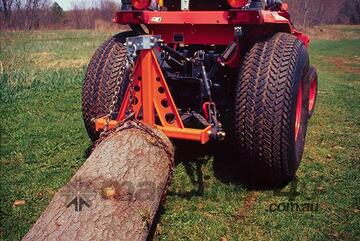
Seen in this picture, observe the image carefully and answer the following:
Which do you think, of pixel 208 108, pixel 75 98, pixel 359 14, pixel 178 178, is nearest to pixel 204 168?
pixel 178 178

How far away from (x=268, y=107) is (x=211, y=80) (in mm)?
936

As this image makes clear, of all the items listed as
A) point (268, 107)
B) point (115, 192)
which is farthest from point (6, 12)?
point (115, 192)

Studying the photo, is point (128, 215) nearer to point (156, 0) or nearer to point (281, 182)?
point (281, 182)

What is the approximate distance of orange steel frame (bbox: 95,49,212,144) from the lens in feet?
10.7

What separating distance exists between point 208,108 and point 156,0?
5.05 feet

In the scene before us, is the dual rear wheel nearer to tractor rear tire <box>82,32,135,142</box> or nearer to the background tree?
tractor rear tire <box>82,32,135,142</box>

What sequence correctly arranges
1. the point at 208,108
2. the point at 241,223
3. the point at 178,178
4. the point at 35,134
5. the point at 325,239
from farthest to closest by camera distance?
the point at 35,134 < the point at 178,178 < the point at 208,108 < the point at 241,223 < the point at 325,239

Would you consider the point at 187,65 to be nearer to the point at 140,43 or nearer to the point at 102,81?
the point at 102,81

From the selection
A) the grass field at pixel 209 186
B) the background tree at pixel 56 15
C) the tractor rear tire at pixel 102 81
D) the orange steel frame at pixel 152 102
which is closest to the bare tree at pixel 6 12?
the grass field at pixel 209 186

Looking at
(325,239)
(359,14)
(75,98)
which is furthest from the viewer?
(359,14)

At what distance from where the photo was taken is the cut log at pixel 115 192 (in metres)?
2.36

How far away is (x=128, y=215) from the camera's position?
2.55 meters

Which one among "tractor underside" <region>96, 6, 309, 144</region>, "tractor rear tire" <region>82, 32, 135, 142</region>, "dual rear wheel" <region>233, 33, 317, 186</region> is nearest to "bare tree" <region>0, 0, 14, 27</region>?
"tractor rear tire" <region>82, 32, 135, 142</region>

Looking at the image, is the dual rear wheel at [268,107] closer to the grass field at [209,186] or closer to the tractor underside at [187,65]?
the tractor underside at [187,65]
